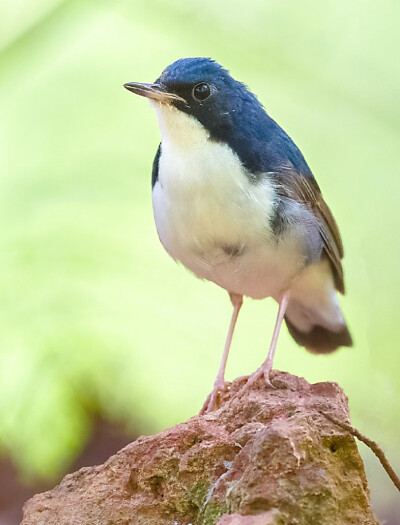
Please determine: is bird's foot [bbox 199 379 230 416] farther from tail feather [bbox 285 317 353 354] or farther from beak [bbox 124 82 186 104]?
beak [bbox 124 82 186 104]

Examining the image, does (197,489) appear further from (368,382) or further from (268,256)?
(368,382)

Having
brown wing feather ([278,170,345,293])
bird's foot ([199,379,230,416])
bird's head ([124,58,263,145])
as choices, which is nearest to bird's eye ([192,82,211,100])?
bird's head ([124,58,263,145])

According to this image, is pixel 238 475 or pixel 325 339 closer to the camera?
pixel 238 475

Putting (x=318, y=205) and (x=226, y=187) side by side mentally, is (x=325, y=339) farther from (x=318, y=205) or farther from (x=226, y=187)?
(x=226, y=187)

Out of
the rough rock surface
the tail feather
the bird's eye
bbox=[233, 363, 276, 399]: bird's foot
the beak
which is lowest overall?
the rough rock surface

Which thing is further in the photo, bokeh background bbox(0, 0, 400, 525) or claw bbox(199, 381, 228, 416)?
bokeh background bbox(0, 0, 400, 525)

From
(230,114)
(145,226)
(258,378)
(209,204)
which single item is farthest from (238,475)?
(145,226)

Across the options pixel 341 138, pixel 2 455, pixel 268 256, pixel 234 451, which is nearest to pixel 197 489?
pixel 234 451
